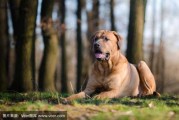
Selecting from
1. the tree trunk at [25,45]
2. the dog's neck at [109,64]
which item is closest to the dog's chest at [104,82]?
the dog's neck at [109,64]

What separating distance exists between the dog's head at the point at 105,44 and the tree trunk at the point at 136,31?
3317 millimetres

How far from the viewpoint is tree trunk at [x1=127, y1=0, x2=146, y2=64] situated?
12695mm

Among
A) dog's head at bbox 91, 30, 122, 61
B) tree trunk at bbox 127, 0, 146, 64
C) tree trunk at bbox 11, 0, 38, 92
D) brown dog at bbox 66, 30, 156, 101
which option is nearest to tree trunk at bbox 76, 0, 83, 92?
tree trunk at bbox 11, 0, 38, 92

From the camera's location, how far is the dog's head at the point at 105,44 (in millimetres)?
8977

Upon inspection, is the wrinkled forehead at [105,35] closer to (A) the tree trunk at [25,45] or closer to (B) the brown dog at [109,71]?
(B) the brown dog at [109,71]

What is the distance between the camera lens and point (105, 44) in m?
9.11

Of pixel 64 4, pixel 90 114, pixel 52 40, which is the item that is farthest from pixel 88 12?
pixel 90 114

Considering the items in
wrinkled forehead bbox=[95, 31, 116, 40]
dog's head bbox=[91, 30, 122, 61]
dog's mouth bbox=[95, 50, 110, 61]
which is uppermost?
wrinkled forehead bbox=[95, 31, 116, 40]

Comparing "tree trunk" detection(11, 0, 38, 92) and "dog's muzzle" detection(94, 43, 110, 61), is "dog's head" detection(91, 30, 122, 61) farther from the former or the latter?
"tree trunk" detection(11, 0, 38, 92)

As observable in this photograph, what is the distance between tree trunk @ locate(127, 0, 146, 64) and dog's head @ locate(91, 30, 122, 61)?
131 inches

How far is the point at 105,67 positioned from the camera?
30.5ft

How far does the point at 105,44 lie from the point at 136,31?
3771 mm

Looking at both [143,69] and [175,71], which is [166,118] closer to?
[143,69]

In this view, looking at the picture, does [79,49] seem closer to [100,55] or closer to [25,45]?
[25,45]
